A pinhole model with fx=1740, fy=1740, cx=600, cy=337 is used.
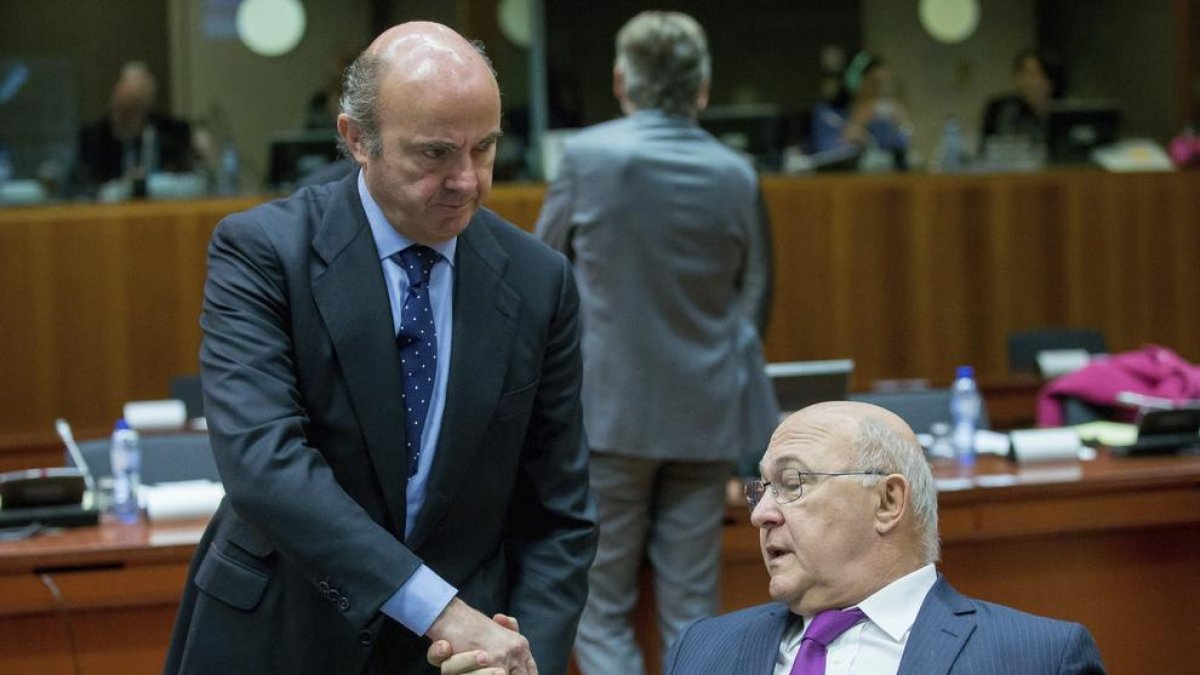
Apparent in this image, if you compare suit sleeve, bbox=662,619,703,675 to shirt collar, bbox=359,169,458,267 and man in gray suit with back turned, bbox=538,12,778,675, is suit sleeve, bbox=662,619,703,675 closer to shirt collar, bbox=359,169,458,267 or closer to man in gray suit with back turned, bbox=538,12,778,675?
shirt collar, bbox=359,169,458,267

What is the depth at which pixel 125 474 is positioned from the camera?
4.39 metres

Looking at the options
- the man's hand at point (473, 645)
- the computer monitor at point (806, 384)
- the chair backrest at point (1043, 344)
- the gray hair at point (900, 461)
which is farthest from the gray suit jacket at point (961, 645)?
the chair backrest at point (1043, 344)

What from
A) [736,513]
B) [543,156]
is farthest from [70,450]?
[543,156]

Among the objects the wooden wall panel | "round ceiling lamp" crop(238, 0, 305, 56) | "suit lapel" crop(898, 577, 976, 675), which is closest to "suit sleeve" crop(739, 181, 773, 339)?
"suit lapel" crop(898, 577, 976, 675)

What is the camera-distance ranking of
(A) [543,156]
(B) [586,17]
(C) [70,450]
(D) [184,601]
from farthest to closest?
(B) [586,17] < (A) [543,156] < (C) [70,450] < (D) [184,601]

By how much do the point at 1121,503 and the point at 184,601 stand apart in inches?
111

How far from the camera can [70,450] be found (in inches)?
184

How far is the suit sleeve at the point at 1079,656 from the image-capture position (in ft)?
7.50

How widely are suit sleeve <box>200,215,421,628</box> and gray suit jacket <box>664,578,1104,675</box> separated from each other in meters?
0.54

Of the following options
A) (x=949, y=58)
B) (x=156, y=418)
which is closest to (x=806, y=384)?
(x=156, y=418)

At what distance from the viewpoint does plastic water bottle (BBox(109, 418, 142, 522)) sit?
4281mm

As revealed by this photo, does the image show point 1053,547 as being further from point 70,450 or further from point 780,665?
point 70,450

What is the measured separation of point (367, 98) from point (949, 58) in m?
10.9

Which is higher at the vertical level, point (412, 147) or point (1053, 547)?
point (412, 147)
